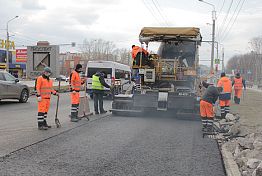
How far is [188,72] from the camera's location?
12.2 meters

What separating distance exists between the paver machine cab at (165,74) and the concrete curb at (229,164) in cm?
492

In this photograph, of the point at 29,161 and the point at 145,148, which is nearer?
the point at 29,161

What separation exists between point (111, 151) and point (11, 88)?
1044 cm

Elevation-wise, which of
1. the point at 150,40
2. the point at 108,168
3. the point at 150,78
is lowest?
the point at 108,168

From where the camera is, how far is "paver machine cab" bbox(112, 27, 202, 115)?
11.6 m

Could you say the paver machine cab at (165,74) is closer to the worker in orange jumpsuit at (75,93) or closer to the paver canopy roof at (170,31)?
the paver canopy roof at (170,31)

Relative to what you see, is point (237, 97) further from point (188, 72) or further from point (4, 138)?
point (4, 138)

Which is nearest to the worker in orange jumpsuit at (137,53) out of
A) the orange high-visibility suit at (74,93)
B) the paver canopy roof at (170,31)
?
the paver canopy roof at (170,31)

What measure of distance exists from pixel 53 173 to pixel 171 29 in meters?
8.65

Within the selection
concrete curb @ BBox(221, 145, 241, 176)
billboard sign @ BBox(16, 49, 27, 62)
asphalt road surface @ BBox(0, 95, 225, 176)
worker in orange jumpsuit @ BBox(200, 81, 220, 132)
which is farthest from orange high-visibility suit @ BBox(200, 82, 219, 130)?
billboard sign @ BBox(16, 49, 27, 62)

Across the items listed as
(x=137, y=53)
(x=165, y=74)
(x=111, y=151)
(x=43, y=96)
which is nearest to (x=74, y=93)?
(x=43, y=96)

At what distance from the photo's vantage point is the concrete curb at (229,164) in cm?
520

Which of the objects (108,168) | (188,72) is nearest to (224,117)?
(188,72)

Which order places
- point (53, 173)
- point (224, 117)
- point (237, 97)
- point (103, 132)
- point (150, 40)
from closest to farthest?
point (53, 173)
point (103, 132)
point (224, 117)
point (150, 40)
point (237, 97)
